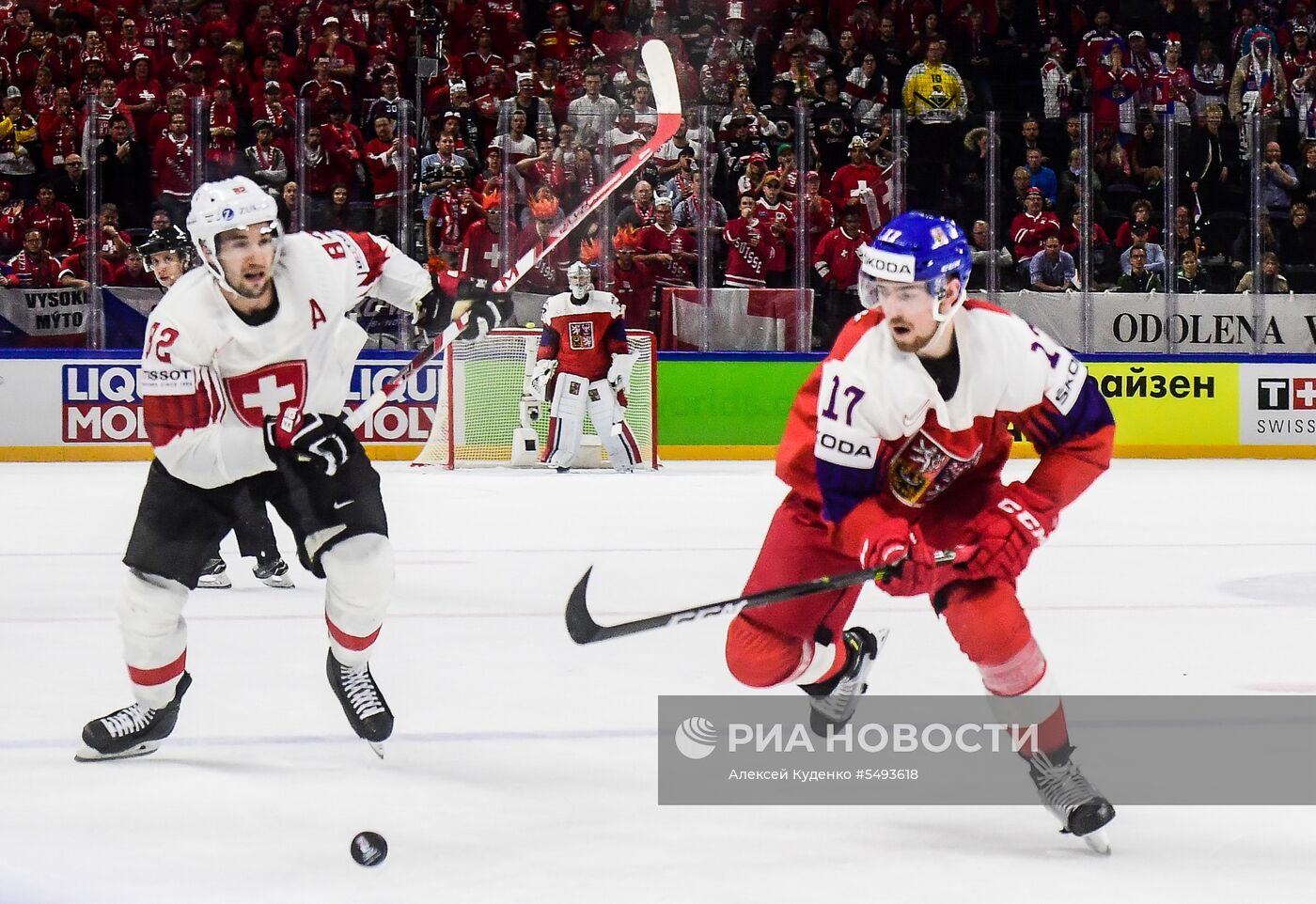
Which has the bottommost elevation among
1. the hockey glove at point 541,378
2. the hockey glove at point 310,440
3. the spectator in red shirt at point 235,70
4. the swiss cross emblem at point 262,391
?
the hockey glove at point 541,378

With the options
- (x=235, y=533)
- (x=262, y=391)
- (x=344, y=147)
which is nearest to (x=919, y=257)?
(x=262, y=391)

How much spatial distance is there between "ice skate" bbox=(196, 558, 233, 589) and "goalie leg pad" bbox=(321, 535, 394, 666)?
2.19 metres

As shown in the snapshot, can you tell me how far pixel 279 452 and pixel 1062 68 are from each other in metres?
10.2

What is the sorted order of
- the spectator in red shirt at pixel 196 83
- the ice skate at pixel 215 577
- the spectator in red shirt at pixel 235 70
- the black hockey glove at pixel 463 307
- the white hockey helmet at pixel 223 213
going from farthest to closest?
the spectator in red shirt at pixel 235 70 < the spectator in red shirt at pixel 196 83 < the ice skate at pixel 215 577 < the black hockey glove at pixel 463 307 < the white hockey helmet at pixel 223 213

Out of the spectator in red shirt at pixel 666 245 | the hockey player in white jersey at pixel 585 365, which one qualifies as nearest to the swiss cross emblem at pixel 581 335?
the hockey player in white jersey at pixel 585 365

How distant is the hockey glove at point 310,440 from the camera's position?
10.1 ft

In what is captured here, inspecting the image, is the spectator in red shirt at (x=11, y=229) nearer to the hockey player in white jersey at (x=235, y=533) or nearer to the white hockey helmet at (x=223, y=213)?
the hockey player in white jersey at (x=235, y=533)

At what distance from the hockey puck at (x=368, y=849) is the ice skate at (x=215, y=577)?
9.66 feet

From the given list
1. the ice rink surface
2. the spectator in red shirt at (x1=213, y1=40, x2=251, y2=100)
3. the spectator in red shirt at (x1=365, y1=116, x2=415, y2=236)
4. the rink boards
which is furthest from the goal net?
the ice rink surface

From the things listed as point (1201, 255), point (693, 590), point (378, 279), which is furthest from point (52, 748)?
point (1201, 255)

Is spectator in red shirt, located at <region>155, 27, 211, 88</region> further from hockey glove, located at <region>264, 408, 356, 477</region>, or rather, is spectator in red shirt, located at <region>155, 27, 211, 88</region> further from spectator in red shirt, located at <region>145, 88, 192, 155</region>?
hockey glove, located at <region>264, 408, 356, 477</region>

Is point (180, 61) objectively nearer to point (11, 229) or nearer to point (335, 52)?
point (335, 52)

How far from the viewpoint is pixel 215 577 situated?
17.3 ft

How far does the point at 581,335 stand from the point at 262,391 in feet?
22.5
